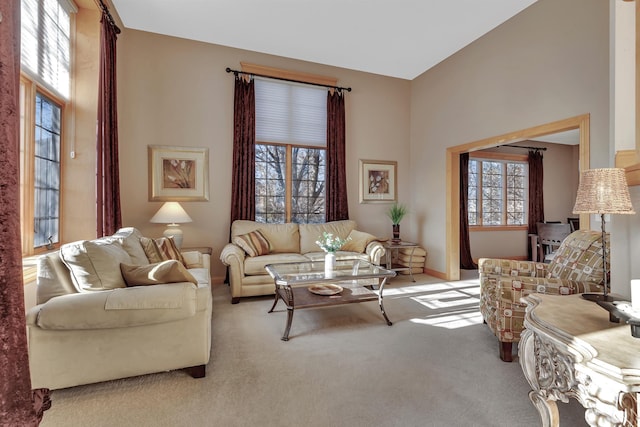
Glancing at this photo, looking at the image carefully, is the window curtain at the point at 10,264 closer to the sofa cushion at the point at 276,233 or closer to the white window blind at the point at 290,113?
the sofa cushion at the point at 276,233

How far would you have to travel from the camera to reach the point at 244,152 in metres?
4.55

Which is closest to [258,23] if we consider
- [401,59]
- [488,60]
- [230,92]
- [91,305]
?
[230,92]

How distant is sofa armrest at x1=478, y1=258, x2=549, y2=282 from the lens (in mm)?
2721

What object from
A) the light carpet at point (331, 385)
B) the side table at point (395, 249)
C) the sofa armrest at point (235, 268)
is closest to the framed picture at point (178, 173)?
the sofa armrest at point (235, 268)

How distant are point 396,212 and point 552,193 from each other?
417 centimetres

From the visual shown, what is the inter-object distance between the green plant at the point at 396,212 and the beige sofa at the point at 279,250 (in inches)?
30.2

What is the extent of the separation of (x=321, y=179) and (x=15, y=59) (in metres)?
4.13

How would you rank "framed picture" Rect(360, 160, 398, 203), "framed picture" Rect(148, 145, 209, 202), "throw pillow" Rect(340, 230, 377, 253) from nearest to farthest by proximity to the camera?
"framed picture" Rect(148, 145, 209, 202) → "throw pillow" Rect(340, 230, 377, 253) → "framed picture" Rect(360, 160, 398, 203)

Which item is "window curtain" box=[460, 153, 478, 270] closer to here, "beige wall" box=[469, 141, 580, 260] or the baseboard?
"beige wall" box=[469, 141, 580, 260]

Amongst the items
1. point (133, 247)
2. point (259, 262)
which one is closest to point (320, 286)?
point (259, 262)

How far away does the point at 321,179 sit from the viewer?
5156mm

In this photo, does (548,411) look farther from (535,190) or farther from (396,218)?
(535,190)

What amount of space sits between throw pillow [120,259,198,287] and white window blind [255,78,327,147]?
10.4ft

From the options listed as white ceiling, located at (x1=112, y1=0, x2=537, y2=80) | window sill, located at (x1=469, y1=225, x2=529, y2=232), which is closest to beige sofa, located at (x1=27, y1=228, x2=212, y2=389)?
white ceiling, located at (x1=112, y1=0, x2=537, y2=80)
